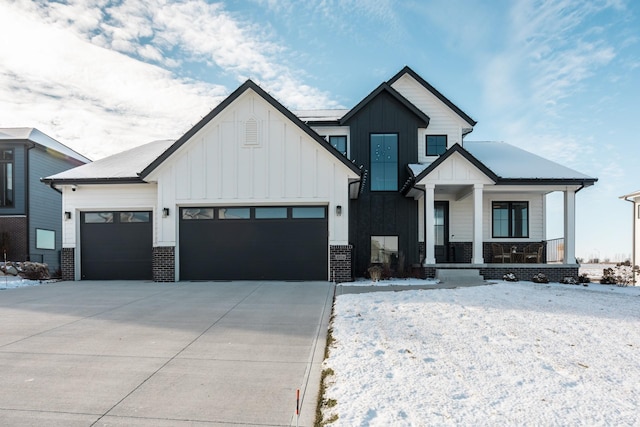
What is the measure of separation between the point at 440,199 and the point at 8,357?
1420cm

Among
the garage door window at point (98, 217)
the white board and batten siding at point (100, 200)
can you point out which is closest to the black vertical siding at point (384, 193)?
the white board and batten siding at point (100, 200)

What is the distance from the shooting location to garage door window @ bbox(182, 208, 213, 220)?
12766 mm

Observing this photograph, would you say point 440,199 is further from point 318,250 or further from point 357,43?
point 357,43

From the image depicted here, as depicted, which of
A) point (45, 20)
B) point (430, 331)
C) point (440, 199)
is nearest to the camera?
point (430, 331)

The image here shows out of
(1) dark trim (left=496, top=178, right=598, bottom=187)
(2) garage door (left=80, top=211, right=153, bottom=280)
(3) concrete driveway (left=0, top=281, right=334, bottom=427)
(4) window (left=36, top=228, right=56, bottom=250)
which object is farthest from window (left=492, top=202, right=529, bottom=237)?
(4) window (left=36, top=228, right=56, bottom=250)

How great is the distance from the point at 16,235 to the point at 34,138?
5106mm

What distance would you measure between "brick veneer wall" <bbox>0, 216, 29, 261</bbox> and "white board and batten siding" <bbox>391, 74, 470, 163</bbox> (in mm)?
18763

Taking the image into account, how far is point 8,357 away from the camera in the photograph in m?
5.13

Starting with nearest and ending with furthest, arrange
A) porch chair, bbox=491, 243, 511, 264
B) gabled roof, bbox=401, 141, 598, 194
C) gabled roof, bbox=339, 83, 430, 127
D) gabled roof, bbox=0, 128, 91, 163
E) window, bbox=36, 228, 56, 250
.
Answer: gabled roof, bbox=401, 141, 598, 194
porch chair, bbox=491, 243, 511, 264
gabled roof, bbox=339, 83, 430, 127
gabled roof, bbox=0, 128, 91, 163
window, bbox=36, 228, 56, 250

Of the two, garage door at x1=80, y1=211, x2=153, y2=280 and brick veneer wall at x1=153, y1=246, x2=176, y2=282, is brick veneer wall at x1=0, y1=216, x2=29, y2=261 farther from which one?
brick veneer wall at x1=153, y1=246, x2=176, y2=282

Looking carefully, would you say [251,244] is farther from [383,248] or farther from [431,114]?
[431,114]

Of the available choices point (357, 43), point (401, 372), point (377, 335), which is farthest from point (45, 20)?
point (401, 372)

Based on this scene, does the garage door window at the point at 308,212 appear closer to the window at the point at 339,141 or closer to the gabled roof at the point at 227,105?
the gabled roof at the point at 227,105

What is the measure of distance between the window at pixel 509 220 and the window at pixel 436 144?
10.5 feet
